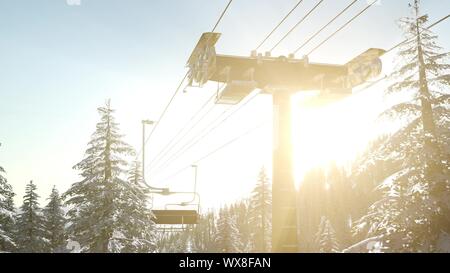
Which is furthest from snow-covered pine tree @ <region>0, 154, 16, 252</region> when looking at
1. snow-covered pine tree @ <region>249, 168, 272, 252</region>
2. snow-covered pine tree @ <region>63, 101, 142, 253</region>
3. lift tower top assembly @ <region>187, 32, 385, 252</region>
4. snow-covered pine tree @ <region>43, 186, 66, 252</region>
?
snow-covered pine tree @ <region>249, 168, 272, 252</region>

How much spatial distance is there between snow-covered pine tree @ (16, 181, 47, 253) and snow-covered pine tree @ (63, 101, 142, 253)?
→ 1530 cm

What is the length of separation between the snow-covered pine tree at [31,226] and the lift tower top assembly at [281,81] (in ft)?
101

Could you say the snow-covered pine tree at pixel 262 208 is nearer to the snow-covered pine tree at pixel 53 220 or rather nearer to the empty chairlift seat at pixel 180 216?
the empty chairlift seat at pixel 180 216

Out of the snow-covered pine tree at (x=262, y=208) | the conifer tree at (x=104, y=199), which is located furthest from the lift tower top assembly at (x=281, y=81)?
the snow-covered pine tree at (x=262, y=208)

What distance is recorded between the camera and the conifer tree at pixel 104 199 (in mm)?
25984

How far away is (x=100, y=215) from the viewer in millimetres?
26375

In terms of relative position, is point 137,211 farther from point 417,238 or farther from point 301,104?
point 417,238

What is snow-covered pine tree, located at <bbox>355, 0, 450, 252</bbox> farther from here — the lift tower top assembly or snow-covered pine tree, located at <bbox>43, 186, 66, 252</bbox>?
snow-covered pine tree, located at <bbox>43, 186, 66, 252</bbox>

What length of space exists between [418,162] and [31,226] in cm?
3719

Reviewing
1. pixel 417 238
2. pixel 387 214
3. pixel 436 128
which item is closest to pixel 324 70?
pixel 436 128

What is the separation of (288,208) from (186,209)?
31.9m

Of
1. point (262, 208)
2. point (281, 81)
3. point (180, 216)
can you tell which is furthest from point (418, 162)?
point (262, 208)

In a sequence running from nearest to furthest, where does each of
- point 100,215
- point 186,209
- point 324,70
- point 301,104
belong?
point 324,70 < point 301,104 < point 100,215 < point 186,209
